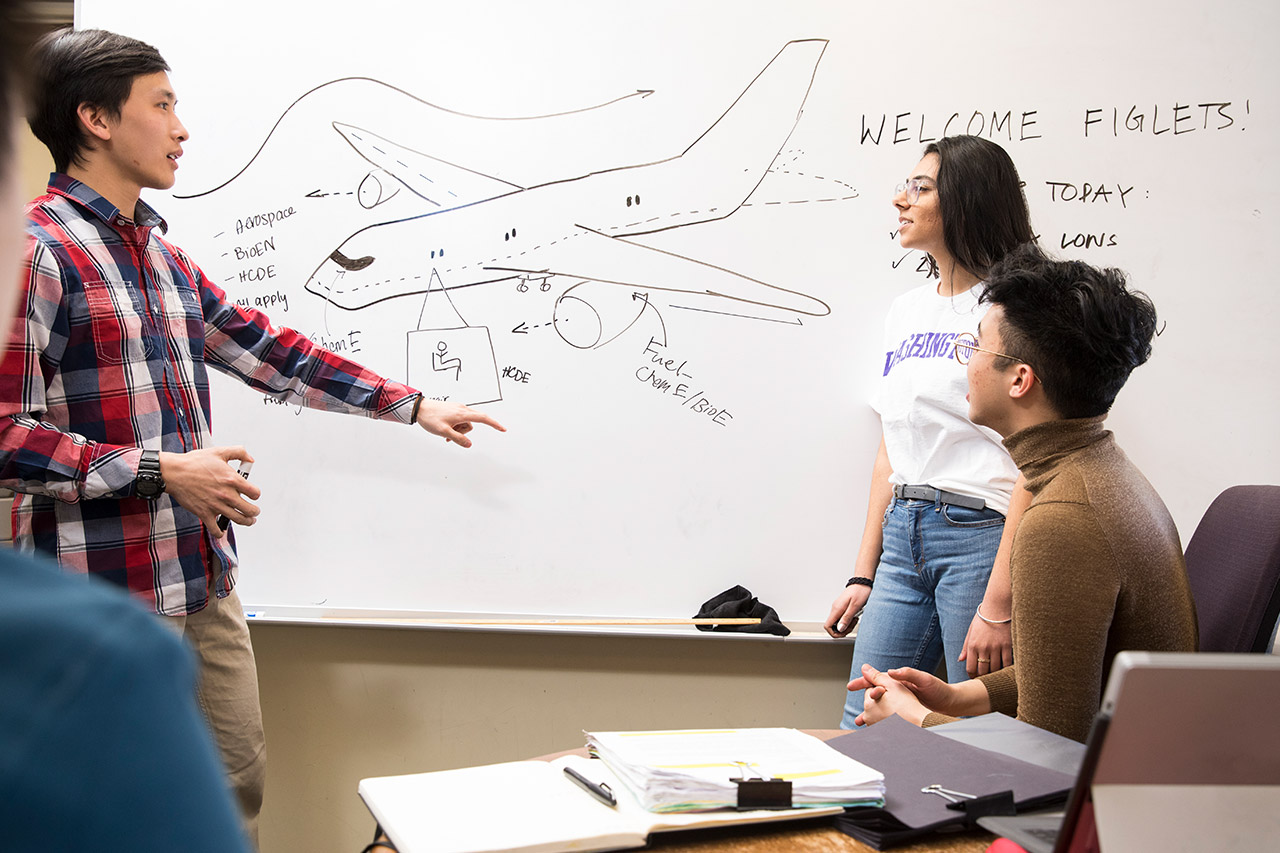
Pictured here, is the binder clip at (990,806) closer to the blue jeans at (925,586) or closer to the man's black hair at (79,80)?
the blue jeans at (925,586)

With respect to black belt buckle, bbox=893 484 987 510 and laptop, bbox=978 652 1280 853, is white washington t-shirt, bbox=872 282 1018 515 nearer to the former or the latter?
black belt buckle, bbox=893 484 987 510

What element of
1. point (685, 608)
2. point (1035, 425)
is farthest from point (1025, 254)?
point (685, 608)

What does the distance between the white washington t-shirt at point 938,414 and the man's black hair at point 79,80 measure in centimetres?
157

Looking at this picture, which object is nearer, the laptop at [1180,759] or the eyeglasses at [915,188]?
the laptop at [1180,759]

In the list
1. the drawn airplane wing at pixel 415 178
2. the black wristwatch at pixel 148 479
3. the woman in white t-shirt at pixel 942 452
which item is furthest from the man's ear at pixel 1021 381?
the black wristwatch at pixel 148 479

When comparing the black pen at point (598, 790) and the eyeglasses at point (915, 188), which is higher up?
the eyeglasses at point (915, 188)

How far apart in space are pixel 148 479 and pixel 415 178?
953mm

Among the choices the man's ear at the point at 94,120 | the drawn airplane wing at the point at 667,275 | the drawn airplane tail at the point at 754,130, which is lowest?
the drawn airplane wing at the point at 667,275

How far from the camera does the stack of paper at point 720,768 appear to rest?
34.3 inches

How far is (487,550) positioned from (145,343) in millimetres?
842

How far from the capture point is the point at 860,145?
200cm

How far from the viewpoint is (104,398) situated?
1539 millimetres

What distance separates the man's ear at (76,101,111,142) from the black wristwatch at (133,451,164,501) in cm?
60

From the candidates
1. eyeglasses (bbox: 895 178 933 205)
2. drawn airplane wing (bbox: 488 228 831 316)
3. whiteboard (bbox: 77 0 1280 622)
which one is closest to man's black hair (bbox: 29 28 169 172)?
whiteboard (bbox: 77 0 1280 622)
